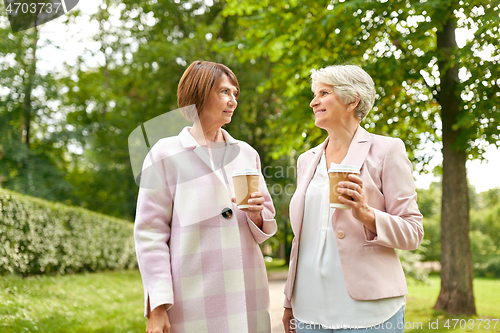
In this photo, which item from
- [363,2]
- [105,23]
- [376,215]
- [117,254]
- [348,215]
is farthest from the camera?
[105,23]

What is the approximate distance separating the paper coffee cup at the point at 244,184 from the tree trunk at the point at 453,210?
5.69 meters

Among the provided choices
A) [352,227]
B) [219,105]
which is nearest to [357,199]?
[352,227]

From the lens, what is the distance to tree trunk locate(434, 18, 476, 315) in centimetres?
674

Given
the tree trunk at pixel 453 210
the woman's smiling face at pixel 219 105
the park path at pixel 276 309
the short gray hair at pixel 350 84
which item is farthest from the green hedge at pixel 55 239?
the tree trunk at pixel 453 210

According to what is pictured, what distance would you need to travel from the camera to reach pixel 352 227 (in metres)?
2.00

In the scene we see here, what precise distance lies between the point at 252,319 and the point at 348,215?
2.41ft

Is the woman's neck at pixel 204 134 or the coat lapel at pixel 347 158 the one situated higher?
the woman's neck at pixel 204 134

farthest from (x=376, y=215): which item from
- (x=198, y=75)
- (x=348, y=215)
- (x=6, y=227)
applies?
(x=6, y=227)

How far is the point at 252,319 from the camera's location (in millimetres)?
2184

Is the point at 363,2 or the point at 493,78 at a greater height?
the point at 363,2

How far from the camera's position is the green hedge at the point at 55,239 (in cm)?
673

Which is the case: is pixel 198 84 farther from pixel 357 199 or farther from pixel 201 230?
pixel 357 199

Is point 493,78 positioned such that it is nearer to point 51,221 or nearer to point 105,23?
point 51,221

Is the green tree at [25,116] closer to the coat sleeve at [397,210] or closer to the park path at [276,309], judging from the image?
the park path at [276,309]
